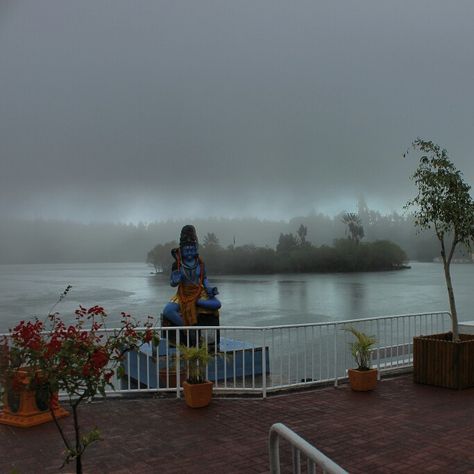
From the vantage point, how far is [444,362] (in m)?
7.48

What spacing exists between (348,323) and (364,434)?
8.63 ft

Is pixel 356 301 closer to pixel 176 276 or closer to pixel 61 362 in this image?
pixel 176 276

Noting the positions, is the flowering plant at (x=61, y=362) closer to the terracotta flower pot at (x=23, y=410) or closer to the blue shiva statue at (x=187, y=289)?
the terracotta flower pot at (x=23, y=410)

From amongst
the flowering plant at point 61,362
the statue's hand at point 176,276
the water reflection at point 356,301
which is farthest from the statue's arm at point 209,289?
the water reflection at point 356,301

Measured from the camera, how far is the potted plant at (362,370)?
285 inches

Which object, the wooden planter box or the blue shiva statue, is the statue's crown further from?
the wooden planter box

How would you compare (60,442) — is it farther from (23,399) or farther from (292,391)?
(292,391)

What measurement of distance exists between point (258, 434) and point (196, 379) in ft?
4.44

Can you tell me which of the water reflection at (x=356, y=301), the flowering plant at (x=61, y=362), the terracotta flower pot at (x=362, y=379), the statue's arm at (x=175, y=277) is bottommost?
the water reflection at (x=356, y=301)

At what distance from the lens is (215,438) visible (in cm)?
536

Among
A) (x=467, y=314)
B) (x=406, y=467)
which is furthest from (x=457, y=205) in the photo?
(x=467, y=314)

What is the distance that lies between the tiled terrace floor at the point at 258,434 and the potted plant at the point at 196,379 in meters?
0.12

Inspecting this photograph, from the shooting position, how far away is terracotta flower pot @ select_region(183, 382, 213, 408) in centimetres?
641

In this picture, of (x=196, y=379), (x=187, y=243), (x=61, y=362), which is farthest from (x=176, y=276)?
(x=61, y=362)
